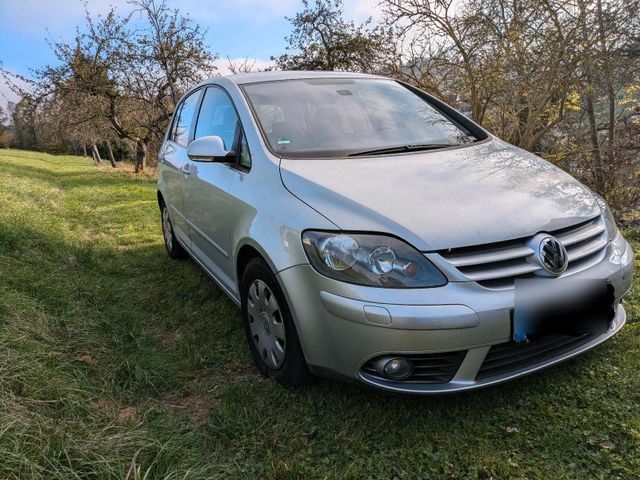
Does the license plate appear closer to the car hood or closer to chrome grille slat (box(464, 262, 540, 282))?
chrome grille slat (box(464, 262, 540, 282))

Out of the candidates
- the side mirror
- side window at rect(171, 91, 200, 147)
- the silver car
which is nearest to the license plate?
the silver car

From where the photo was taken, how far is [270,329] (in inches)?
97.0

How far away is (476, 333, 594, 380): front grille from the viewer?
1.96m

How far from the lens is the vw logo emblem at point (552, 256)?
1968 millimetres

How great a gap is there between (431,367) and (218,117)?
2.27m

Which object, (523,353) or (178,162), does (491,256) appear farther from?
(178,162)

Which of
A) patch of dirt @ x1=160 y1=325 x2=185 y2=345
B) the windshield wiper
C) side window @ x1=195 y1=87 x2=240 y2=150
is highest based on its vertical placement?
side window @ x1=195 y1=87 x2=240 y2=150

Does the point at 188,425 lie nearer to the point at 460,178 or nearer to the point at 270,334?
the point at 270,334

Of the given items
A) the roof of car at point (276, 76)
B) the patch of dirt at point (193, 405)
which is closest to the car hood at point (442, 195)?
the roof of car at point (276, 76)

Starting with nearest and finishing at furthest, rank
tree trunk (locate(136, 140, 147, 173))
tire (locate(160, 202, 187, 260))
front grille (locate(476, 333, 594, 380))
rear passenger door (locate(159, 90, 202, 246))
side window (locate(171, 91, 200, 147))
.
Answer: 1. front grille (locate(476, 333, 594, 380))
2. rear passenger door (locate(159, 90, 202, 246))
3. side window (locate(171, 91, 200, 147))
4. tire (locate(160, 202, 187, 260))
5. tree trunk (locate(136, 140, 147, 173))

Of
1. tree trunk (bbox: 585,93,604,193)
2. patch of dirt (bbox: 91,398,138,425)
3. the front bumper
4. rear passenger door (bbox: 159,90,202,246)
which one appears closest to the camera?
the front bumper

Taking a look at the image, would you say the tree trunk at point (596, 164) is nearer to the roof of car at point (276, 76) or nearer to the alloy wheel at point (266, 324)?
the roof of car at point (276, 76)

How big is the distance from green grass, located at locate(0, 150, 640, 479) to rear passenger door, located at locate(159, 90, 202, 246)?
1.02m

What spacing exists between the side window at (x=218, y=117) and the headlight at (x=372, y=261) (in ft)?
4.14
